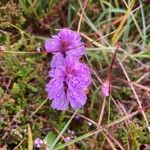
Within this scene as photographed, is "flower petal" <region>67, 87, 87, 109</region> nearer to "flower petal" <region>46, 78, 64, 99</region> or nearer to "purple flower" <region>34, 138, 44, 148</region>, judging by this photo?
"flower petal" <region>46, 78, 64, 99</region>

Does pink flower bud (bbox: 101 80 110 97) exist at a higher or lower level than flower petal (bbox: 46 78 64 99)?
lower

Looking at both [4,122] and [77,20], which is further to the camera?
[77,20]

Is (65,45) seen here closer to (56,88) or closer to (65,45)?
(65,45)

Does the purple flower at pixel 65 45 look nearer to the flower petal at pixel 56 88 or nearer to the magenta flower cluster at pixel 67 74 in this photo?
the magenta flower cluster at pixel 67 74

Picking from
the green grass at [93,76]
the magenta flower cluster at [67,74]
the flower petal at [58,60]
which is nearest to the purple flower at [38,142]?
the green grass at [93,76]

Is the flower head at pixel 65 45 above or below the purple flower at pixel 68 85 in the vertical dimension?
above

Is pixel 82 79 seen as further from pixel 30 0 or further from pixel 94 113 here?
pixel 30 0

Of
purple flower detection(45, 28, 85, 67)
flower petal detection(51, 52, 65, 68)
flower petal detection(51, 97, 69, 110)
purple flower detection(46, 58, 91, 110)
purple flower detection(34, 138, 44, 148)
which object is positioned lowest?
purple flower detection(34, 138, 44, 148)

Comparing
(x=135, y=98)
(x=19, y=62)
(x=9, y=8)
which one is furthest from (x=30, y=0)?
(x=135, y=98)

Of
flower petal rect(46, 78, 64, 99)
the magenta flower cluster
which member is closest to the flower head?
the magenta flower cluster
